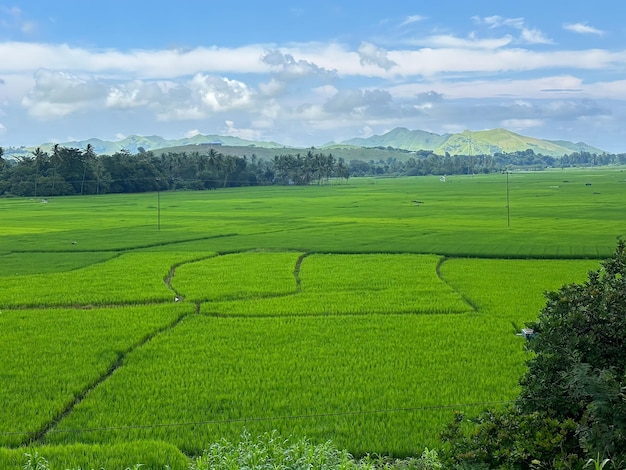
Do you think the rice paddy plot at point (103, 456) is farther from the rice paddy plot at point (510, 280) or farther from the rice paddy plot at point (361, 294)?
the rice paddy plot at point (510, 280)

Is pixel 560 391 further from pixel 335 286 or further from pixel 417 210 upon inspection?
pixel 417 210

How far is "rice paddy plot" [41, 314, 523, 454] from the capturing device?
8133mm

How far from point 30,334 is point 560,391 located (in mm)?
11420

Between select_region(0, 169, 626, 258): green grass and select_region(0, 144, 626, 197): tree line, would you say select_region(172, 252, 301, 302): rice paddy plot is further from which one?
select_region(0, 144, 626, 197): tree line

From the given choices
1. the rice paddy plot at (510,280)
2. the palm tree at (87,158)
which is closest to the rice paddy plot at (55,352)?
the rice paddy plot at (510,280)

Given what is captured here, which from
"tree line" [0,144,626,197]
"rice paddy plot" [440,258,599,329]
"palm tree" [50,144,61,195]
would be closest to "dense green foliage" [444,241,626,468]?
"rice paddy plot" [440,258,599,329]

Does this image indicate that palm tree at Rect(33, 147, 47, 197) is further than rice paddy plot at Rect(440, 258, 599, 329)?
Yes

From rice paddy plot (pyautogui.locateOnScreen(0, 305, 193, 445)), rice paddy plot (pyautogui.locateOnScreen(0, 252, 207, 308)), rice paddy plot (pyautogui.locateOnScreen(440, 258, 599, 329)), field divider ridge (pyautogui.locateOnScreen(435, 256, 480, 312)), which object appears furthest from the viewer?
rice paddy plot (pyautogui.locateOnScreen(0, 252, 207, 308))

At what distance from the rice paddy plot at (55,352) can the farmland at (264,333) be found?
0.12 feet

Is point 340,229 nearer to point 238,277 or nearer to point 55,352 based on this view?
point 238,277

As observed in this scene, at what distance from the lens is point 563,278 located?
19.0 metres

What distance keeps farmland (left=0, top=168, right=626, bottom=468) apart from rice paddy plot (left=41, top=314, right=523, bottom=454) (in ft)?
0.12

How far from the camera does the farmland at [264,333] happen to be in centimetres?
847

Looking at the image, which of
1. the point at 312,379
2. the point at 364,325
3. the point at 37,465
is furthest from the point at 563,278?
the point at 37,465
